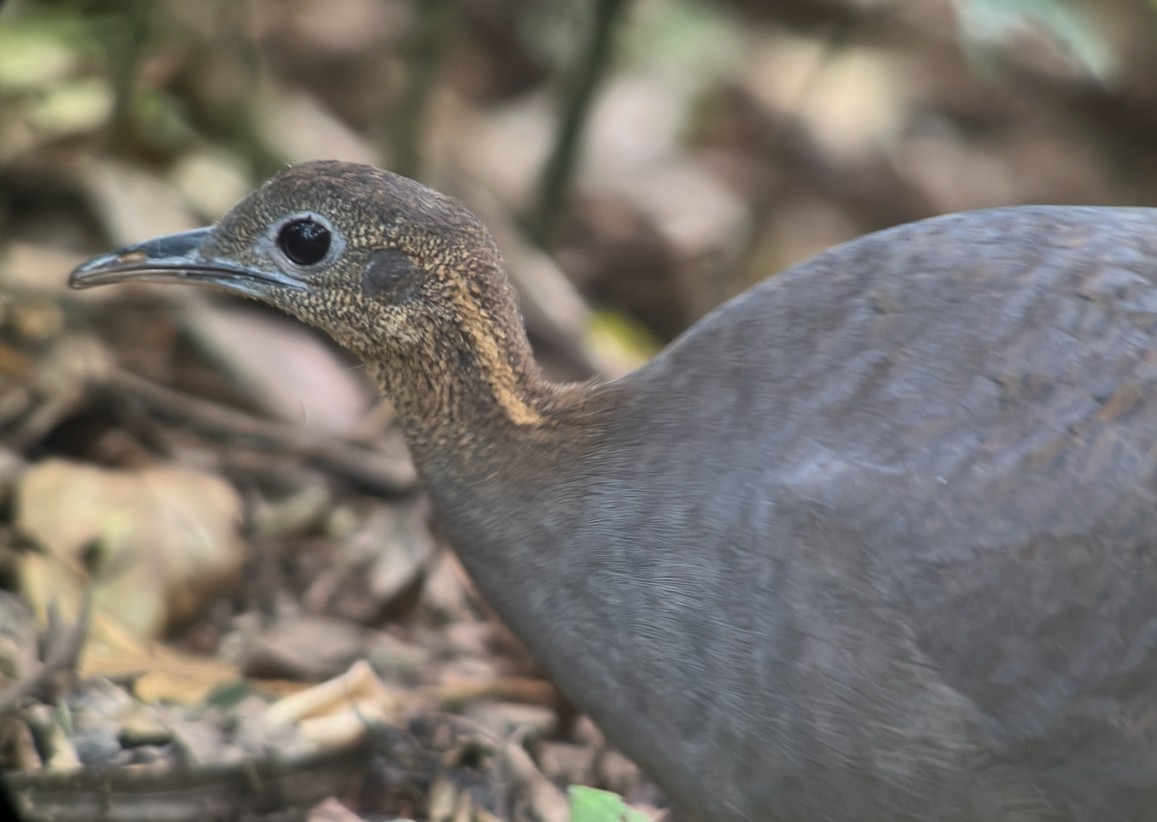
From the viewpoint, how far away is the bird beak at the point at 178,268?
3340mm

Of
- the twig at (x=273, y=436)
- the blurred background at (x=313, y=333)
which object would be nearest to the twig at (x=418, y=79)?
the blurred background at (x=313, y=333)

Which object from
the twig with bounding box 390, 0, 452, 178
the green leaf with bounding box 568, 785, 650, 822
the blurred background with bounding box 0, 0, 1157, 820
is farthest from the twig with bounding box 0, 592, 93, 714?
the twig with bounding box 390, 0, 452, 178

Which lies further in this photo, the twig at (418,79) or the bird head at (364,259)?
the twig at (418,79)

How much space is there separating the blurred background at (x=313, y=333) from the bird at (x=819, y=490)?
2.90ft

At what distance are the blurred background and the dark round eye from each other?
104 centimetres

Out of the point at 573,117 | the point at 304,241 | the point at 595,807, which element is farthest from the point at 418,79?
the point at 595,807

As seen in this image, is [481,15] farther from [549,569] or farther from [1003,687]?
[1003,687]

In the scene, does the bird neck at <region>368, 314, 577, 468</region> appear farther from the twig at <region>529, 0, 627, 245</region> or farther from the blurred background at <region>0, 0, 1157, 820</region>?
the twig at <region>529, 0, 627, 245</region>

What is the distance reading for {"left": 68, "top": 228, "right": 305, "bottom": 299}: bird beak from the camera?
3.34 metres

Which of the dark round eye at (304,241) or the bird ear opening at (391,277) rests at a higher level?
the dark round eye at (304,241)

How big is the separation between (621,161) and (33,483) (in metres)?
3.48

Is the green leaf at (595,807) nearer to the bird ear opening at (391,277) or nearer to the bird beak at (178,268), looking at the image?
the bird ear opening at (391,277)

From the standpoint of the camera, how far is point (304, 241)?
328cm

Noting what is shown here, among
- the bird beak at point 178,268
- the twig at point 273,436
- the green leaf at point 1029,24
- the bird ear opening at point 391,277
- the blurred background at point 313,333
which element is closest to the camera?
the bird ear opening at point 391,277
